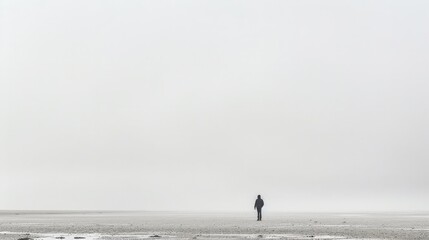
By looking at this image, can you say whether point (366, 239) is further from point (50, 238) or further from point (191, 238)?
point (50, 238)

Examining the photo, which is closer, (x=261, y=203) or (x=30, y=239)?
(x=30, y=239)

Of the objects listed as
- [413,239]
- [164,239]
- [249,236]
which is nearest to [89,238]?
[164,239]

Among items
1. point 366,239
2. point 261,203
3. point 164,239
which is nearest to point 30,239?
point 164,239

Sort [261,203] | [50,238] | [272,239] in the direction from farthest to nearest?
[261,203], [50,238], [272,239]

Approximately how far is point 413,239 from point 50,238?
71.6 ft

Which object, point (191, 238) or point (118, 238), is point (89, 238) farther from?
point (191, 238)

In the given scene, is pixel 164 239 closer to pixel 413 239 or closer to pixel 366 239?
Result: pixel 366 239

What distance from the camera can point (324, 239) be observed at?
134ft

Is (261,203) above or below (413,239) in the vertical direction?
above

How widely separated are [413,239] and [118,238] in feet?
57.1

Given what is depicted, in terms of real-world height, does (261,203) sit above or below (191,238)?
above

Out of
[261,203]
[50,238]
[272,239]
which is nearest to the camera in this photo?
[272,239]

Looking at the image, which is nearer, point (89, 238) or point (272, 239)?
point (272, 239)

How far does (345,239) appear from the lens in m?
41.1
